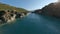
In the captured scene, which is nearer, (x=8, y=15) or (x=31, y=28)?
(x=31, y=28)

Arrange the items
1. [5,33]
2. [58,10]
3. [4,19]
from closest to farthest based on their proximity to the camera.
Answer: [5,33] < [4,19] < [58,10]

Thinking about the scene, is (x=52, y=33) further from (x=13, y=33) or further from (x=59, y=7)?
(x=59, y=7)

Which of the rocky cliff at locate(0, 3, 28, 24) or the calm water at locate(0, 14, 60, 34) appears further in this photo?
the rocky cliff at locate(0, 3, 28, 24)

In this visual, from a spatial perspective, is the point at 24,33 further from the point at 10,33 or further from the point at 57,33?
the point at 57,33

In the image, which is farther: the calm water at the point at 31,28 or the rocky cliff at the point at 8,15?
the rocky cliff at the point at 8,15

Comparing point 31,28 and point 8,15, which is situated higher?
point 8,15

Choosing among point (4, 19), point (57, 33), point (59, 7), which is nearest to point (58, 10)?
point (59, 7)

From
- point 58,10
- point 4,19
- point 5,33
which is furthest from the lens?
point 58,10

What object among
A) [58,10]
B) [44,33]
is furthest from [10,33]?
[58,10]

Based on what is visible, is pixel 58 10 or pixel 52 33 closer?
pixel 52 33
